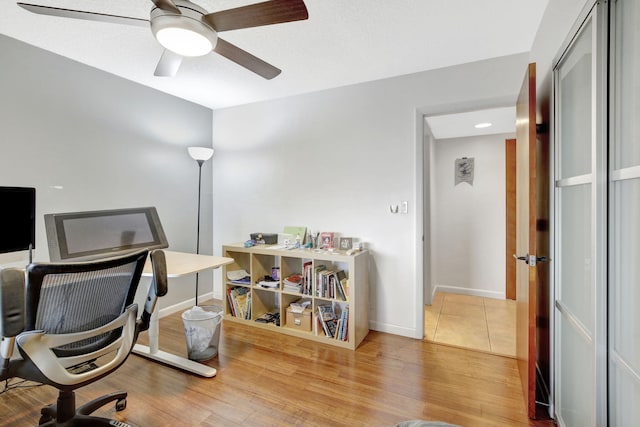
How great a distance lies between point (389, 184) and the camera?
2779mm

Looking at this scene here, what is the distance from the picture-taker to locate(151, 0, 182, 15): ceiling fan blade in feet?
4.16

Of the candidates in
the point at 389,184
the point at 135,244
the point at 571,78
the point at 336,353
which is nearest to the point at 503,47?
the point at 571,78

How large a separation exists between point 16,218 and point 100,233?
1.36ft

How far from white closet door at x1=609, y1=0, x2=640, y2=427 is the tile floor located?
159cm

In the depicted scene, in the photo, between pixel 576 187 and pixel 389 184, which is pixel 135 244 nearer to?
pixel 389 184

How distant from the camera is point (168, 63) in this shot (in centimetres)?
187

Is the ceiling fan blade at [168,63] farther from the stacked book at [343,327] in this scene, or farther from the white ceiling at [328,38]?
the stacked book at [343,327]

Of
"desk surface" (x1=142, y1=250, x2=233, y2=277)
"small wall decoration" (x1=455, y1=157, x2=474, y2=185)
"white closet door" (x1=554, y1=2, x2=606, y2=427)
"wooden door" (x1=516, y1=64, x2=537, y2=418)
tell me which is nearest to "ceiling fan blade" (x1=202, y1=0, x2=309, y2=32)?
"white closet door" (x1=554, y1=2, x2=606, y2=427)

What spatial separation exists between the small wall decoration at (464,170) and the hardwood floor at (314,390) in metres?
2.36

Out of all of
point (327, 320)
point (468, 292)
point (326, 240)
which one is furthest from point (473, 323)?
point (326, 240)

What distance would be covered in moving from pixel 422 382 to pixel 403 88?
2381mm

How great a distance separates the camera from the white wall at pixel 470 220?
3.88m

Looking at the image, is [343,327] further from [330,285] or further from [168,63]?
[168,63]

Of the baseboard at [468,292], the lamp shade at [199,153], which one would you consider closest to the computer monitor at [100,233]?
the lamp shade at [199,153]
